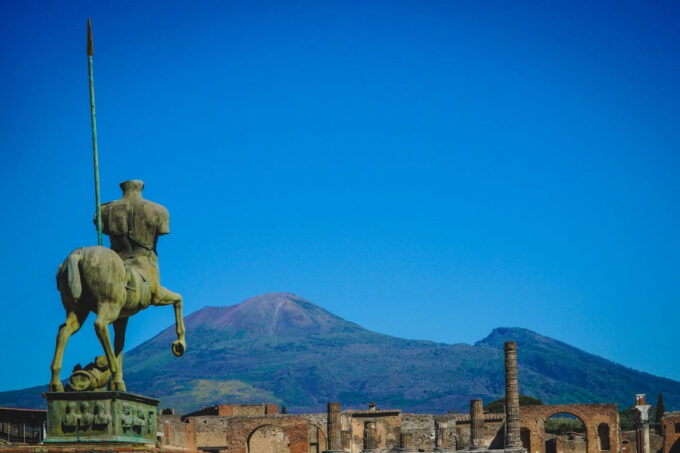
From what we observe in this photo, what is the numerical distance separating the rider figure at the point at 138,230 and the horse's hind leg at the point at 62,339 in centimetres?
67

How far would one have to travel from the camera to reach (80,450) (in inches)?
335

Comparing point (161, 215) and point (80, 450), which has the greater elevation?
point (161, 215)

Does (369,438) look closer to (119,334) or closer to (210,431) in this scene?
(210,431)

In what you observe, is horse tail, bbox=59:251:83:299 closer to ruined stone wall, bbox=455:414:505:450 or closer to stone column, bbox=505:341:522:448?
stone column, bbox=505:341:522:448

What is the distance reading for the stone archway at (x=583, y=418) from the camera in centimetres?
5312

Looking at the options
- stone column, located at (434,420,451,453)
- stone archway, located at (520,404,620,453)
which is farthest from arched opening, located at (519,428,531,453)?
stone column, located at (434,420,451,453)

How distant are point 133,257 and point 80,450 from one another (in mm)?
1904

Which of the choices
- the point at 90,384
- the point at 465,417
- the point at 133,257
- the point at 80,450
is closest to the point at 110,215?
the point at 133,257

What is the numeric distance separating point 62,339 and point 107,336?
0.36m

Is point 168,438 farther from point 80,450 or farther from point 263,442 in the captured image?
point 80,450

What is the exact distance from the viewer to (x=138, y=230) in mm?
9766

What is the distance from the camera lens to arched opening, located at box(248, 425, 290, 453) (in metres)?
52.8

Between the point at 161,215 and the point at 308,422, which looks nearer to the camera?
the point at 161,215

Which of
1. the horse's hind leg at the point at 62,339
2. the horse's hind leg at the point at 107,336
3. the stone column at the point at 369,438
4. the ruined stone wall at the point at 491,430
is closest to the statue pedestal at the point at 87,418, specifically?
the horse's hind leg at the point at 62,339
